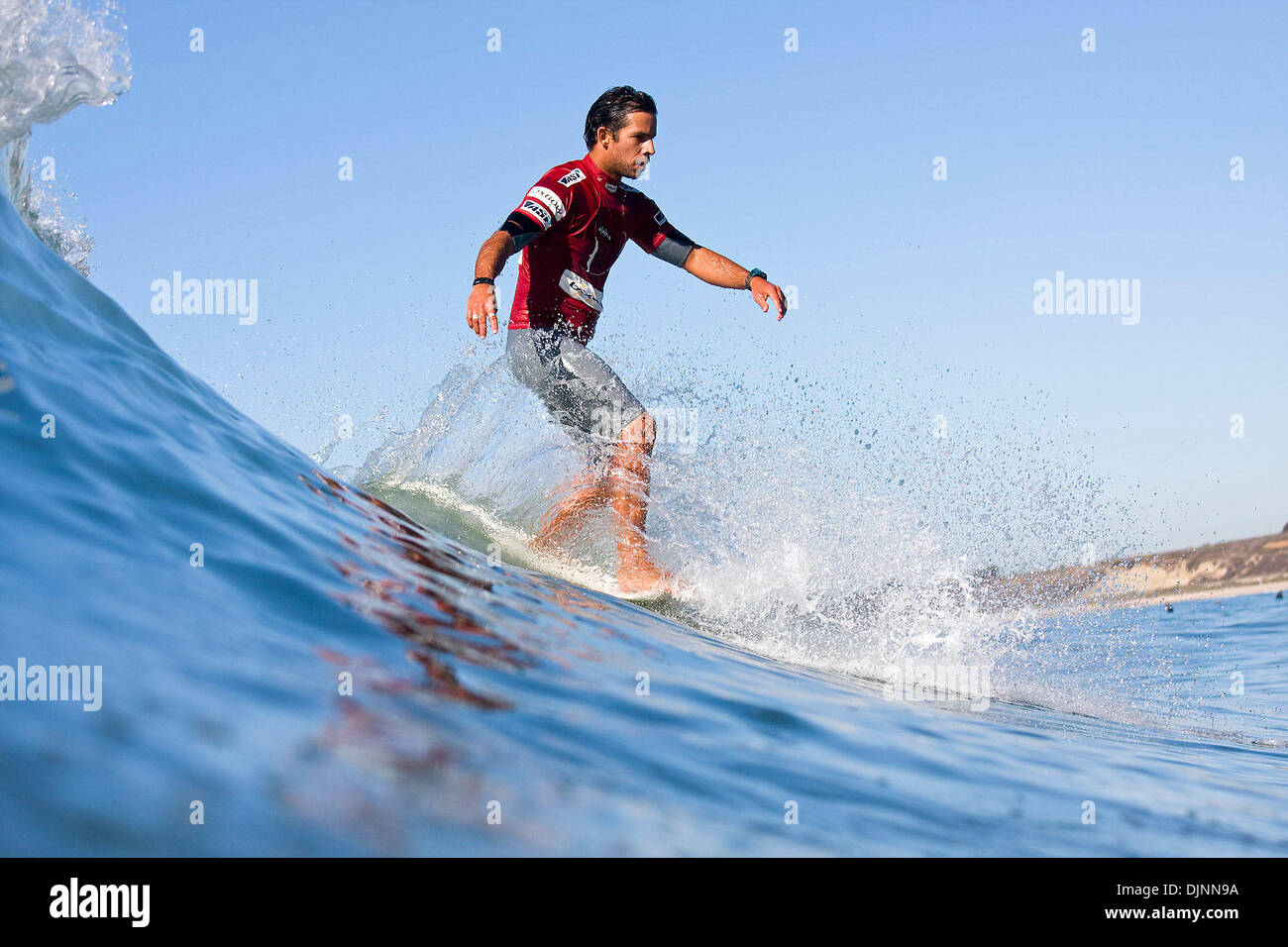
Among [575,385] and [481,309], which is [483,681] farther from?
[575,385]

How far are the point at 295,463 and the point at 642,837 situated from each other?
10.2 ft

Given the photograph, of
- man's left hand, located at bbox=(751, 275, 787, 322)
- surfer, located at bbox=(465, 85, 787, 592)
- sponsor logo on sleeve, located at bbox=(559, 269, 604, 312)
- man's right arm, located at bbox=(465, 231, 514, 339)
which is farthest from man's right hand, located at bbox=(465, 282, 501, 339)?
man's left hand, located at bbox=(751, 275, 787, 322)

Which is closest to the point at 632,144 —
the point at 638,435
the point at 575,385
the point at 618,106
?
the point at 618,106

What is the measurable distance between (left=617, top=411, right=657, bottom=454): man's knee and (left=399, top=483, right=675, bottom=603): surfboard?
708 mm

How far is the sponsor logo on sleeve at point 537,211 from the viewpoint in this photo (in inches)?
174

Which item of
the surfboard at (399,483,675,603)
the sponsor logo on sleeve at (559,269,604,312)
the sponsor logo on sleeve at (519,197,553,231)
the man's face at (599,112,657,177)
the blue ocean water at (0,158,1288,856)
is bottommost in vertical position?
the blue ocean water at (0,158,1288,856)

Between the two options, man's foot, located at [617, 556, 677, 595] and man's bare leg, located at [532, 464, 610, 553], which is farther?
man's bare leg, located at [532, 464, 610, 553]

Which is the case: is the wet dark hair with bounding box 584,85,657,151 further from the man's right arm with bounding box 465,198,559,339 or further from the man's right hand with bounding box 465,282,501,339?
the man's right hand with bounding box 465,282,501,339

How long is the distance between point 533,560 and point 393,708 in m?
2.89

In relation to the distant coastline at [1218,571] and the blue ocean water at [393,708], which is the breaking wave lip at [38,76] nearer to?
the blue ocean water at [393,708]

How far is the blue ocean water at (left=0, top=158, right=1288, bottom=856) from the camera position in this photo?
1508 mm

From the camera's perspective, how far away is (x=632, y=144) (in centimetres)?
471

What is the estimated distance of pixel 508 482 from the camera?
18.0 feet
